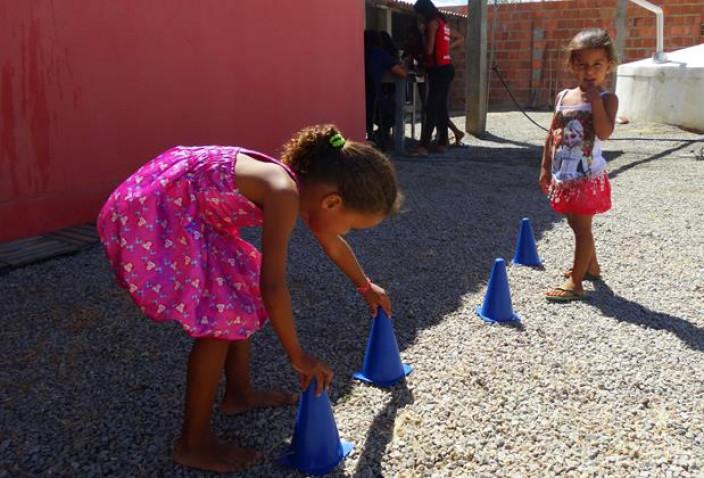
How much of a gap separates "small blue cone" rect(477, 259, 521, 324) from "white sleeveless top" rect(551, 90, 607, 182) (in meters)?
0.68

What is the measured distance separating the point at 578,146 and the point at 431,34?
5653mm

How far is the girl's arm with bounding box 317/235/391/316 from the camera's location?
2438mm

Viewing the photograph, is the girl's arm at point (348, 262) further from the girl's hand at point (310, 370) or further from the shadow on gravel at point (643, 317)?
the shadow on gravel at point (643, 317)

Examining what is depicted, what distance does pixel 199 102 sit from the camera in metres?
6.07

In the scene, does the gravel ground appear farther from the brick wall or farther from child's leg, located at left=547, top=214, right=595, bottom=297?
the brick wall

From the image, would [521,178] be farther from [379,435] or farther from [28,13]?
[379,435]

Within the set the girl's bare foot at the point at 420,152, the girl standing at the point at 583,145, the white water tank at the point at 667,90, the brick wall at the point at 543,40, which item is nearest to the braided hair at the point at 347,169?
the girl standing at the point at 583,145

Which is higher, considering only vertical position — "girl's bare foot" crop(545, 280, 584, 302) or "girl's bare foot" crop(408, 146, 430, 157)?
"girl's bare foot" crop(408, 146, 430, 157)

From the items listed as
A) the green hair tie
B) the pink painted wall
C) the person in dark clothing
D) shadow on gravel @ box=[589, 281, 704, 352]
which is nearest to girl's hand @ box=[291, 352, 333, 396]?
the green hair tie

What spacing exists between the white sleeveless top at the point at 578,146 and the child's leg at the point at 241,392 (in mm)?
1996

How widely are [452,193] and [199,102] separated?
254 cm

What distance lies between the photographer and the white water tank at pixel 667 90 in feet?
38.0

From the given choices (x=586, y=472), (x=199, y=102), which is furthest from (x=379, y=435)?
(x=199, y=102)

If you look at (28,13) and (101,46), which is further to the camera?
(101,46)
